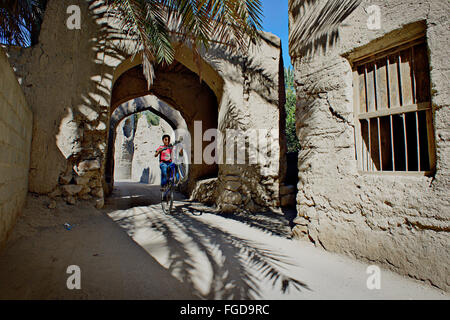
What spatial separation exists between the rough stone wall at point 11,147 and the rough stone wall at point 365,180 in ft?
11.8

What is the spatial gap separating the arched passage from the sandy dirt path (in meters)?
4.26

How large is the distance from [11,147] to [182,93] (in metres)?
5.80

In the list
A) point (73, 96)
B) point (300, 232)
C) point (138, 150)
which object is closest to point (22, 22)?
point (73, 96)

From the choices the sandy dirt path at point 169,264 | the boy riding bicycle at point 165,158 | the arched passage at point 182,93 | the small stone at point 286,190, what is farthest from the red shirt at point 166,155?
the small stone at point 286,190

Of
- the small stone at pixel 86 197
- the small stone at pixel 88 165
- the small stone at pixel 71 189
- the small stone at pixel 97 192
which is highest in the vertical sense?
the small stone at pixel 88 165

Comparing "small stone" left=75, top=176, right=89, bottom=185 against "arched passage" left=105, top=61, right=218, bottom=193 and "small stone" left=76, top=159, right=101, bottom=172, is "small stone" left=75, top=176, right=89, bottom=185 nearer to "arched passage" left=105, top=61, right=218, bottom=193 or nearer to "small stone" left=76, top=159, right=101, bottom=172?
"small stone" left=76, top=159, right=101, bottom=172

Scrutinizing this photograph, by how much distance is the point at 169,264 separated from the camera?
2607 mm

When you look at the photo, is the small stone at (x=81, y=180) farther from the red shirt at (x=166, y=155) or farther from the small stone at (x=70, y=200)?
A: the red shirt at (x=166, y=155)

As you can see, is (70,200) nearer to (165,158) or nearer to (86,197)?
(86,197)

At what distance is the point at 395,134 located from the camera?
311 centimetres

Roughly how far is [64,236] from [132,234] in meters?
0.88

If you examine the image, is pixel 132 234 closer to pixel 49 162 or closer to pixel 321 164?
pixel 49 162

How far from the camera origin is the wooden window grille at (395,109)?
2625mm
